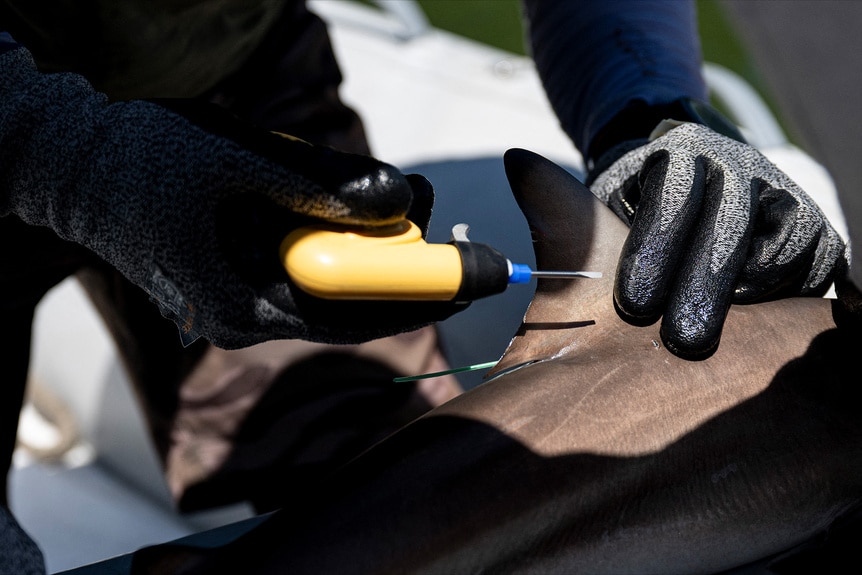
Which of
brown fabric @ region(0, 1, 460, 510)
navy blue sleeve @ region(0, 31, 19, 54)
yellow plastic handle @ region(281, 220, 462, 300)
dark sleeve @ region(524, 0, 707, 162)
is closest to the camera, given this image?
yellow plastic handle @ region(281, 220, 462, 300)

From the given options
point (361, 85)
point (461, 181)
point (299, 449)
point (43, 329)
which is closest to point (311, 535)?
point (299, 449)

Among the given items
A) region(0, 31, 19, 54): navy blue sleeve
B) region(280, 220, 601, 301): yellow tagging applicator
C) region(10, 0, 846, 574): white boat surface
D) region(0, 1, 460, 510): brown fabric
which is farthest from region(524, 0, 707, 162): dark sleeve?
region(0, 31, 19, 54): navy blue sleeve

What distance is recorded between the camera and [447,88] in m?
1.99

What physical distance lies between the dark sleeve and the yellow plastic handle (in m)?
0.62

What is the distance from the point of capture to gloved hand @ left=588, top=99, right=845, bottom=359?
0.78 meters

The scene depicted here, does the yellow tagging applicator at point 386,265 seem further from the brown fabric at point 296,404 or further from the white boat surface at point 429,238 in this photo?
the brown fabric at point 296,404

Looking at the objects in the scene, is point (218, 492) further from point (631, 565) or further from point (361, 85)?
point (361, 85)

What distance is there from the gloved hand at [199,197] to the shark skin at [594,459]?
0.15m

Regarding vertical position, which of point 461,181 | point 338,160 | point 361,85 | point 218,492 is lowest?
point 218,492

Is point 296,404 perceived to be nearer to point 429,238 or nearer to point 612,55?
point 429,238

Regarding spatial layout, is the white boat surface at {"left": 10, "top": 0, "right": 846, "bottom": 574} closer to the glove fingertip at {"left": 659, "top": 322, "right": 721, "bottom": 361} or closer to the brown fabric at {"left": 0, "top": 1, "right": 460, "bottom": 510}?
the brown fabric at {"left": 0, "top": 1, "right": 460, "bottom": 510}

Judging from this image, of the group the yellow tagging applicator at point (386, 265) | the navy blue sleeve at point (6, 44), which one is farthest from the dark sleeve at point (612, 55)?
the navy blue sleeve at point (6, 44)

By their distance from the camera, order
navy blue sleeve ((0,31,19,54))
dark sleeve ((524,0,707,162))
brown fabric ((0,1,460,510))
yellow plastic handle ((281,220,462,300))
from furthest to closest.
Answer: brown fabric ((0,1,460,510)) < dark sleeve ((524,0,707,162)) < navy blue sleeve ((0,31,19,54)) < yellow plastic handle ((281,220,462,300))

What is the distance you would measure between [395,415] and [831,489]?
28.0 inches
